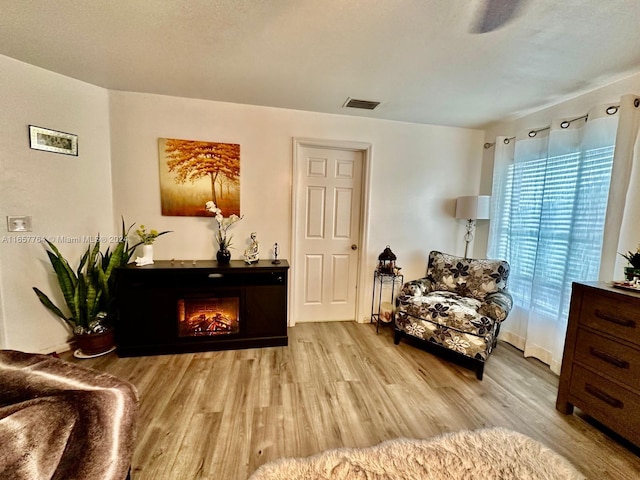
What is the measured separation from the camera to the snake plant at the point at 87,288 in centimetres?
222

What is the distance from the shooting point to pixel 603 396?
1.61 meters

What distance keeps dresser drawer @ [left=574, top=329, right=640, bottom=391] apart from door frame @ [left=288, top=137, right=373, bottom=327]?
193 cm

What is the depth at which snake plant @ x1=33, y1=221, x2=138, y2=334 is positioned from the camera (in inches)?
87.2

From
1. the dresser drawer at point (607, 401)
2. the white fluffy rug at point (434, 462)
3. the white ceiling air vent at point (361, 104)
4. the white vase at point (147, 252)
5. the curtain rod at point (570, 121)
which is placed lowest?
the white fluffy rug at point (434, 462)

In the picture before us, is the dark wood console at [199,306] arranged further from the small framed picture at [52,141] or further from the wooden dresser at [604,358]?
the wooden dresser at [604,358]

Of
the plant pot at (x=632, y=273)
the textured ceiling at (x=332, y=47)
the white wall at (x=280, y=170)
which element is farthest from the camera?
the white wall at (x=280, y=170)

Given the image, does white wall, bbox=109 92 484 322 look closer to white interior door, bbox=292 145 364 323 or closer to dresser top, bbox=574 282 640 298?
white interior door, bbox=292 145 364 323

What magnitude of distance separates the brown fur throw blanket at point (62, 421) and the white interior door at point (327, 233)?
2.17 meters

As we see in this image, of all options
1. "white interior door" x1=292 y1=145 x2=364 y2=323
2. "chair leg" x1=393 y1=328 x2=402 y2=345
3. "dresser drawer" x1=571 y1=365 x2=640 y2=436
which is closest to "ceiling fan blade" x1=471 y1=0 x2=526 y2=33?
"white interior door" x1=292 y1=145 x2=364 y2=323

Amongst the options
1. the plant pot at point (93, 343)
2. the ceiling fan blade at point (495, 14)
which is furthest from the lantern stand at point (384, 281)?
the plant pot at point (93, 343)

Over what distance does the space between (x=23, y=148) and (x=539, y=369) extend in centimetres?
472

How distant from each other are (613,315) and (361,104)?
251 centimetres

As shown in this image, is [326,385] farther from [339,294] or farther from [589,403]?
[589,403]

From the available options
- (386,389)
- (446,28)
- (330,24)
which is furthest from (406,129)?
(386,389)
